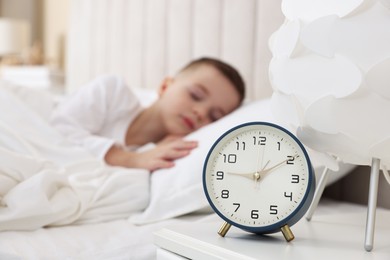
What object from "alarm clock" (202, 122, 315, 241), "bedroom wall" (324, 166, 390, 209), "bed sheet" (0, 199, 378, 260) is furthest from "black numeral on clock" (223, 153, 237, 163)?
"bedroom wall" (324, 166, 390, 209)

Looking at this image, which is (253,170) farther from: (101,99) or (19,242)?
(101,99)

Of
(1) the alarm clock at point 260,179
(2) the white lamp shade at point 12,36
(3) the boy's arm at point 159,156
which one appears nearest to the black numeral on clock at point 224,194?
(1) the alarm clock at point 260,179

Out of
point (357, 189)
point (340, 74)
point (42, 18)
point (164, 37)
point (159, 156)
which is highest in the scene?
point (340, 74)

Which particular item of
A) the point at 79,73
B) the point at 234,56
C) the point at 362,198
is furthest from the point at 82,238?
the point at 79,73

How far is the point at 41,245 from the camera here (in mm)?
933

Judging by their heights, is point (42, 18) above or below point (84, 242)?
below

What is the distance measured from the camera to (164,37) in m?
2.22

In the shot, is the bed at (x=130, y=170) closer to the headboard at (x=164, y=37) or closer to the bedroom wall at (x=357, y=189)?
the headboard at (x=164, y=37)

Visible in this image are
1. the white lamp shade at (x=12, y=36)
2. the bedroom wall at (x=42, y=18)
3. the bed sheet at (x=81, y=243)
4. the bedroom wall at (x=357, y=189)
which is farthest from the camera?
the bedroom wall at (x=42, y=18)

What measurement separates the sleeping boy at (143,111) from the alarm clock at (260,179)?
64cm

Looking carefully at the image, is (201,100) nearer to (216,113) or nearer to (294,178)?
(216,113)

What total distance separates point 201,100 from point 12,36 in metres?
3.08

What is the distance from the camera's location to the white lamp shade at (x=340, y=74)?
74cm

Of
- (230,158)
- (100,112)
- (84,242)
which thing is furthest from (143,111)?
(230,158)
